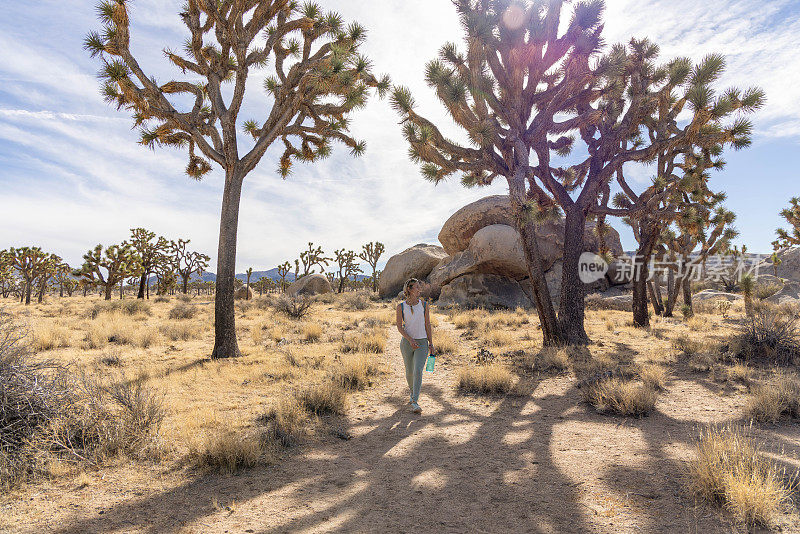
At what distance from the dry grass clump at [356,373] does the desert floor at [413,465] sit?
6.5 inches

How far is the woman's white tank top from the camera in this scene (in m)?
5.50

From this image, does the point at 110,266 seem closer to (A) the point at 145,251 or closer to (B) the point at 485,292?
(A) the point at 145,251

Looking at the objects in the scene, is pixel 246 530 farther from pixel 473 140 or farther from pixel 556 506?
pixel 473 140

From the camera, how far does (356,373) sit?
7.23m

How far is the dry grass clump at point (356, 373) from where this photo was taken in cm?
696

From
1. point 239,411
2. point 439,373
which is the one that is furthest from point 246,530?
point 439,373

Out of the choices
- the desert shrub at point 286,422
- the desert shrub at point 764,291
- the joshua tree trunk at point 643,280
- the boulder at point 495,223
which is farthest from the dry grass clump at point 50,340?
the desert shrub at point 764,291

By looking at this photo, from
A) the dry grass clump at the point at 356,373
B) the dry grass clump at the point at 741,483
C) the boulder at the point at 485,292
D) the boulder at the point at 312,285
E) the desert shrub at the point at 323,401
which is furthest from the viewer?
the boulder at the point at 312,285

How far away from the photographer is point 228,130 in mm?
9102

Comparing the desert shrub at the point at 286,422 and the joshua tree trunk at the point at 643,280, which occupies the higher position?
the joshua tree trunk at the point at 643,280

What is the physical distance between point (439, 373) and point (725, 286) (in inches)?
1172

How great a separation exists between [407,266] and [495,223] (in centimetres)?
768

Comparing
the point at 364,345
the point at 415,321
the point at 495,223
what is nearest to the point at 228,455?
the point at 415,321

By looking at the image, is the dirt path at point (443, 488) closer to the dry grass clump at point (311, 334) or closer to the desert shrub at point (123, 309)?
the dry grass clump at point (311, 334)
